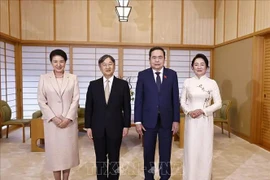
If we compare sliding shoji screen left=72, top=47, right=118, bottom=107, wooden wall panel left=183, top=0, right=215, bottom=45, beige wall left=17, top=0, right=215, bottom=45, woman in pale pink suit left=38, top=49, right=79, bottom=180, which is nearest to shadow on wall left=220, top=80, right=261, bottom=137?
wooden wall panel left=183, top=0, right=215, bottom=45

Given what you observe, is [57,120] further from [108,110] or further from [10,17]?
[10,17]

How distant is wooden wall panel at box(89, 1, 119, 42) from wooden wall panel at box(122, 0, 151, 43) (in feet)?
0.81

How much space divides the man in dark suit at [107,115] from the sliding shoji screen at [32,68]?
4327 millimetres

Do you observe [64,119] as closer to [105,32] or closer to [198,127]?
[198,127]

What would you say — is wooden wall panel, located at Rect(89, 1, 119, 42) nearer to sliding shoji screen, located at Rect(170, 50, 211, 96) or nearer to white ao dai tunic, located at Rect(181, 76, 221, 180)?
sliding shoji screen, located at Rect(170, 50, 211, 96)

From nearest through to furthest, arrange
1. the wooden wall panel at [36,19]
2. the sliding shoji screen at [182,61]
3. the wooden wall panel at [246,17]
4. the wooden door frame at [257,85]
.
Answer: the wooden door frame at [257,85]
the wooden wall panel at [246,17]
the wooden wall panel at [36,19]
the sliding shoji screen at [182,61]

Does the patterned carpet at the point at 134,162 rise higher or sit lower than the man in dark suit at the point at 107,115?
lower

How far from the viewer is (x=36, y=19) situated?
20.1 ft

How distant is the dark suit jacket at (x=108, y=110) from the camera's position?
7.77 ft

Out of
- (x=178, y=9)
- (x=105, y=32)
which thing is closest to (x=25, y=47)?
(x=105, y=32)

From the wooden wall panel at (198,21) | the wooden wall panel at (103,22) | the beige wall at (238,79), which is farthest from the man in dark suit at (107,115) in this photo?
the wooden wall panel at (198,21)

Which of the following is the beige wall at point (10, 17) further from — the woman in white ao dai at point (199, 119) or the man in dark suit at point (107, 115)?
the woman in white ao dai at point (199, 119)

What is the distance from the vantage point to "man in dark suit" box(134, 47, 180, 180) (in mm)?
2490

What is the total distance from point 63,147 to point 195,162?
132 centimetres
